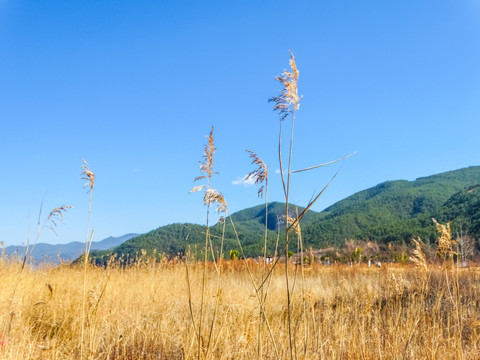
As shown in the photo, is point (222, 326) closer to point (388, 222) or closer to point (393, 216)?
point (388, 222)

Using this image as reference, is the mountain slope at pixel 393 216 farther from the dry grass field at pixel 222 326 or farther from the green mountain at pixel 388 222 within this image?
the dry grass field at pixel 222 326

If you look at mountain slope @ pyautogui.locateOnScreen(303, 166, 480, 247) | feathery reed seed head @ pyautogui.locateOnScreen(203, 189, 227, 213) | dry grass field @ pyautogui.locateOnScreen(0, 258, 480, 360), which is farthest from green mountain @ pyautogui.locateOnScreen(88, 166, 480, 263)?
feathery reed seed head @ pyautogui.locateOnScreen(203, 189, 227, 213)

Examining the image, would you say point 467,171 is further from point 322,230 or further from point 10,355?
point 10,355

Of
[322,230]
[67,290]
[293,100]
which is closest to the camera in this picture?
[293,100]

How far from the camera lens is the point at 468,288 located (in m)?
6.66

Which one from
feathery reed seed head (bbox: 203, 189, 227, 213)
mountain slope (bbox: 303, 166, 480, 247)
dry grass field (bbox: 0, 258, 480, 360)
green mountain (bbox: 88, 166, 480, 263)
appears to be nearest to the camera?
feathery reed seed head (bbox: 203, 189, 227, 213)

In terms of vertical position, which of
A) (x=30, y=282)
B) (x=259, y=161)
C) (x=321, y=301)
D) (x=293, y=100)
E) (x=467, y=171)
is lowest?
(x=321, y=301)

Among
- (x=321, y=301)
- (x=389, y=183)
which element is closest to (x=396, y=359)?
(x=321, y=301)

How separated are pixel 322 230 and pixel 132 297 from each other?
86.8 meters

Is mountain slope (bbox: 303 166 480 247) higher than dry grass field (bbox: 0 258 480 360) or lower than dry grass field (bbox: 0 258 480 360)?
higher

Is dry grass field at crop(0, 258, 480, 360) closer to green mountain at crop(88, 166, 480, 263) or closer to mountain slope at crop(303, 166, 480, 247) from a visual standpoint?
green mountain at crop(88, 166, 480, 263)

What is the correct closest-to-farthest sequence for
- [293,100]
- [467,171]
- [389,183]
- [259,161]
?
[293,100] → [259,161] → [467,171] → [389,183]

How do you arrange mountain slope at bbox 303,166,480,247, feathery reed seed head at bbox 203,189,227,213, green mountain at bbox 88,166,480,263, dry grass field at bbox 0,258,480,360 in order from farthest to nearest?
mountain slope at bbox 303,166,480,247 < green mountain at bbox 88,166,480,263 < dry grass field at bbox 0,258,480,360 < feathery reed seed head at bbox 203,189,227,213

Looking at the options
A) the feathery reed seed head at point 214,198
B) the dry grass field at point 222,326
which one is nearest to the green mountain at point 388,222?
the dry grass field at point 222,326
